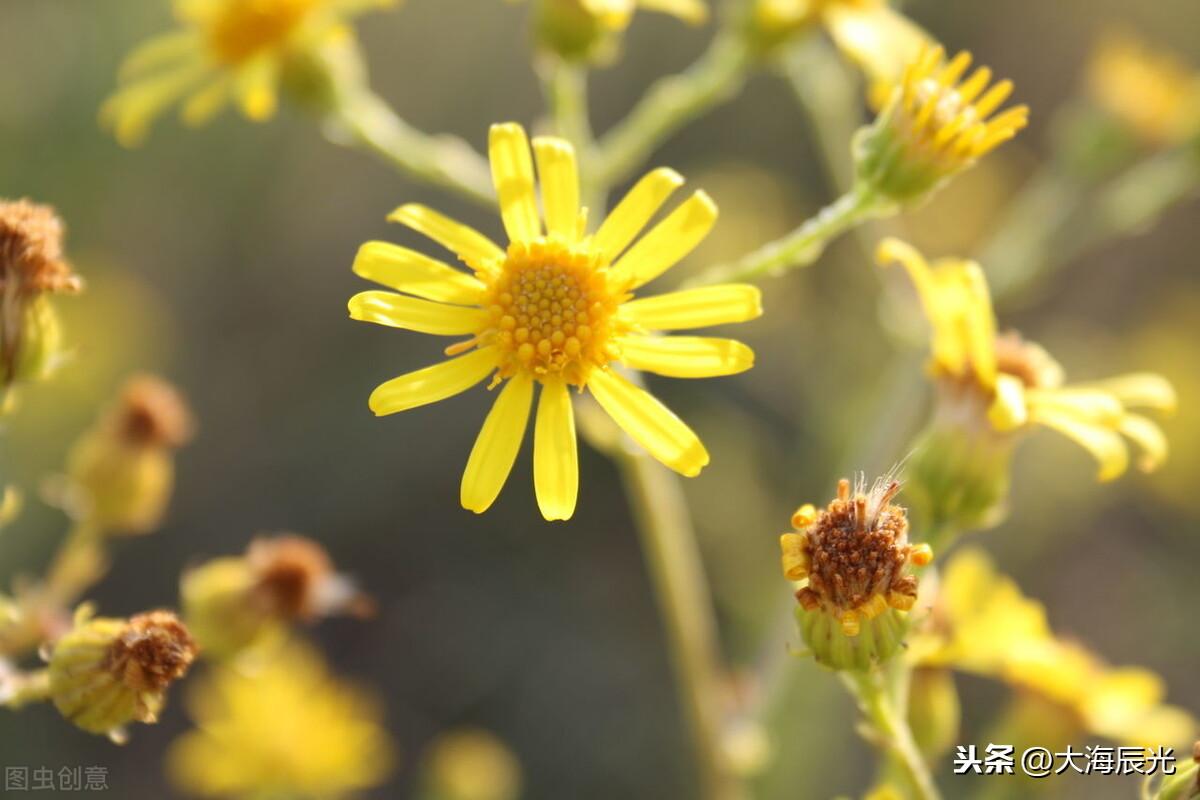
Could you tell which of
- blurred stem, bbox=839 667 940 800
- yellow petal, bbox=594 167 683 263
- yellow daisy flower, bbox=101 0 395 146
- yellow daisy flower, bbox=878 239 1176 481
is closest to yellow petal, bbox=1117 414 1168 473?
yellow daisy flower, bbox=878 239 1176 481

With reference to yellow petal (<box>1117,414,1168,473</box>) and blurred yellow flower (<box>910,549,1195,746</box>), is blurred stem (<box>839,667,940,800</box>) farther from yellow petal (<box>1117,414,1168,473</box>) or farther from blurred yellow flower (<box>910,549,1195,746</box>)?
yellow petal (<box>1117,414,1168,473</box>)

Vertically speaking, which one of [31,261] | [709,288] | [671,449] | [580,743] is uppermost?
[580,743]

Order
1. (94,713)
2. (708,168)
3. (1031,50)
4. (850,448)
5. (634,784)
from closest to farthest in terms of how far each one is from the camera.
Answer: (94,713) → (850,448) → (634,784) → (708,168) → (1031,50)

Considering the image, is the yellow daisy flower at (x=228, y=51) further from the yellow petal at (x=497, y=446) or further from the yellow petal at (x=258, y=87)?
the yellow petal at (x=497, y=446)

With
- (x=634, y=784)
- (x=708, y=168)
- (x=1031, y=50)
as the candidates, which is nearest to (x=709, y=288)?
(x=634, y=784)

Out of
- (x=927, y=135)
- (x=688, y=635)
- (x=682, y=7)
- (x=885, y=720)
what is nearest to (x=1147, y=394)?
(x=927, y=135)

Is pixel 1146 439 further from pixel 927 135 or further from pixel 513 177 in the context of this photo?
pixel 513 177

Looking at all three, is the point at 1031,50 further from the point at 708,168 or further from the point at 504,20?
the point at 504,20
